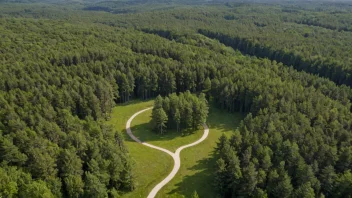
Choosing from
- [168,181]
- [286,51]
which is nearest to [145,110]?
[168,181]

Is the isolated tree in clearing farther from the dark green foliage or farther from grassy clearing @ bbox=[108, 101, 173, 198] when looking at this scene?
grassy clearing @ bbox=[108, 101, 173, 198]

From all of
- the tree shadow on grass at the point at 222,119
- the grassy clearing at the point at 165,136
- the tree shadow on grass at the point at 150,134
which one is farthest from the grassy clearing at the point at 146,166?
the tree shadow on grass at the point at 222,119

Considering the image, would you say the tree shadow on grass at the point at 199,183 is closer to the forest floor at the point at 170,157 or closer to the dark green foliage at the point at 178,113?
the forest floor at the point at 170,157

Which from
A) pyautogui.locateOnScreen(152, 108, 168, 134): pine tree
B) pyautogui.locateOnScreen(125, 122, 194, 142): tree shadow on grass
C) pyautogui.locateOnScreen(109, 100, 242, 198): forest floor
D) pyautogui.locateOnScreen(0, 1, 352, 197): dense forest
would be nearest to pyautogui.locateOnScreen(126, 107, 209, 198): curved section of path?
pyautogui.locateOnScreen(109, 100, 242, 198): forest floor

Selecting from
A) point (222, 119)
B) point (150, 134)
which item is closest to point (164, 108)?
point (150, 134)

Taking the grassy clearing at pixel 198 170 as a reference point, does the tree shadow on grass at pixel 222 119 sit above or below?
above

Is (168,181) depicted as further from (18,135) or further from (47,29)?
(47,29)

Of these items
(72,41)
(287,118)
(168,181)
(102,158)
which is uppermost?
(72,41)
